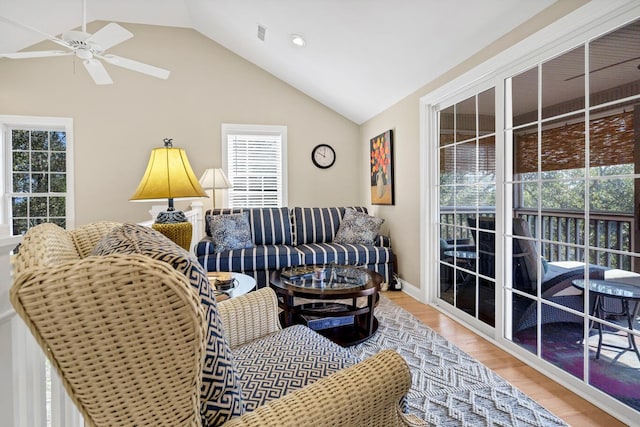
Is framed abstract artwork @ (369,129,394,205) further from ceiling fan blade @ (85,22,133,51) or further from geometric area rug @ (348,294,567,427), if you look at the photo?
ceiling fan blade @ (85,22,133,51)

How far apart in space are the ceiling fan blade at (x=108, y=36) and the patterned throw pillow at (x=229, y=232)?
1.95 metres

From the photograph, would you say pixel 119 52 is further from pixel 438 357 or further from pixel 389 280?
pixel 438 357

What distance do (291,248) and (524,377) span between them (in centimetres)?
248

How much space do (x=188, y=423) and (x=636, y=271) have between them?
2077mm

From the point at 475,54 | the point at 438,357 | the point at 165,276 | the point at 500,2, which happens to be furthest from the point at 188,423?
the point at 475,54

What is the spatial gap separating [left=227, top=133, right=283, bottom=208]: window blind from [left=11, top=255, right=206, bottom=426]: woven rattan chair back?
446 cm

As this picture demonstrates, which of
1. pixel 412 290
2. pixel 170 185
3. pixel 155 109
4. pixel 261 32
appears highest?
pixel 261 32

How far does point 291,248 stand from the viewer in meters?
3.87

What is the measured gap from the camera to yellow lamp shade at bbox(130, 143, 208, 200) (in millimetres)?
1577

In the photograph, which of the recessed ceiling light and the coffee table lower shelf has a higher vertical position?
the recessed ceiling light

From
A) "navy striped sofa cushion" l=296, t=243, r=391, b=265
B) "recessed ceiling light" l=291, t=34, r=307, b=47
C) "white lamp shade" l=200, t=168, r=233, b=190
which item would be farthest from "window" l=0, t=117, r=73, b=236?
"navy striped sofa cushion" l=296, t=243, r=391, b=265

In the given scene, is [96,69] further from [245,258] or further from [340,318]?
[340,318]

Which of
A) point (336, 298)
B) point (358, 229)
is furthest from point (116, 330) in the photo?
point (358, 229)

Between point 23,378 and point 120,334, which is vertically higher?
point 120,334
